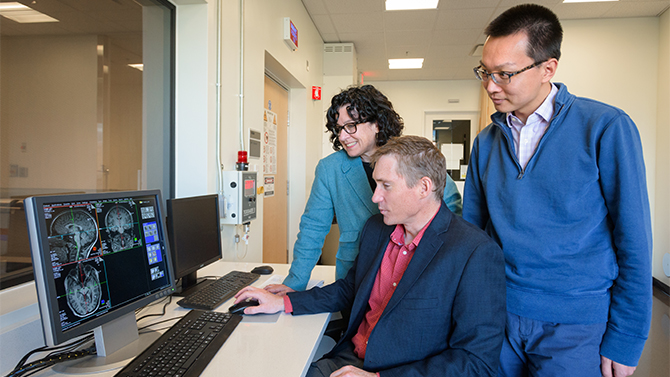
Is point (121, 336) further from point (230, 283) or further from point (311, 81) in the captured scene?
point (311, 81)

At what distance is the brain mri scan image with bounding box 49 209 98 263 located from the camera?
0.87 metres

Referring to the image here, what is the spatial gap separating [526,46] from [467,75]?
6.16 m

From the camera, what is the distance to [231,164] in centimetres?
235

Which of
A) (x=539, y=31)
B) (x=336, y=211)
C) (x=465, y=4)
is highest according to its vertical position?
(x=465, y=4)

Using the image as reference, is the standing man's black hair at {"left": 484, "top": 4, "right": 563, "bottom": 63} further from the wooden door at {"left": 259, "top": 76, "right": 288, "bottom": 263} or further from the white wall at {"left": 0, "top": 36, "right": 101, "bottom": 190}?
the wooden door at {"left": 259, "top": 76, "right": 288, "bottom": 263}

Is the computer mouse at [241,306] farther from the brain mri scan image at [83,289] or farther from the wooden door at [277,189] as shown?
the wooden door at [277,189]

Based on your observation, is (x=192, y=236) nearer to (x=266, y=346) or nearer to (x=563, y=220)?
(x=266, y=346)

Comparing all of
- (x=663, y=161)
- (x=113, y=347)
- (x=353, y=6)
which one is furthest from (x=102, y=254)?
(x=663, y=161)

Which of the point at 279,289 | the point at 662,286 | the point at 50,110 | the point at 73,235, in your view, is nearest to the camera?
the point at 73,235

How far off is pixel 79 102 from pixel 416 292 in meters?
1.49

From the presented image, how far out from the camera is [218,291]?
5.02 ft

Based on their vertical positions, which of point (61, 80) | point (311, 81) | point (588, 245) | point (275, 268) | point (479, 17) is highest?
point (479, 17)

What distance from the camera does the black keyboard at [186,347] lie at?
0.93 metres

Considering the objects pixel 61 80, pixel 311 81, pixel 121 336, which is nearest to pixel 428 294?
pixel 121 336
